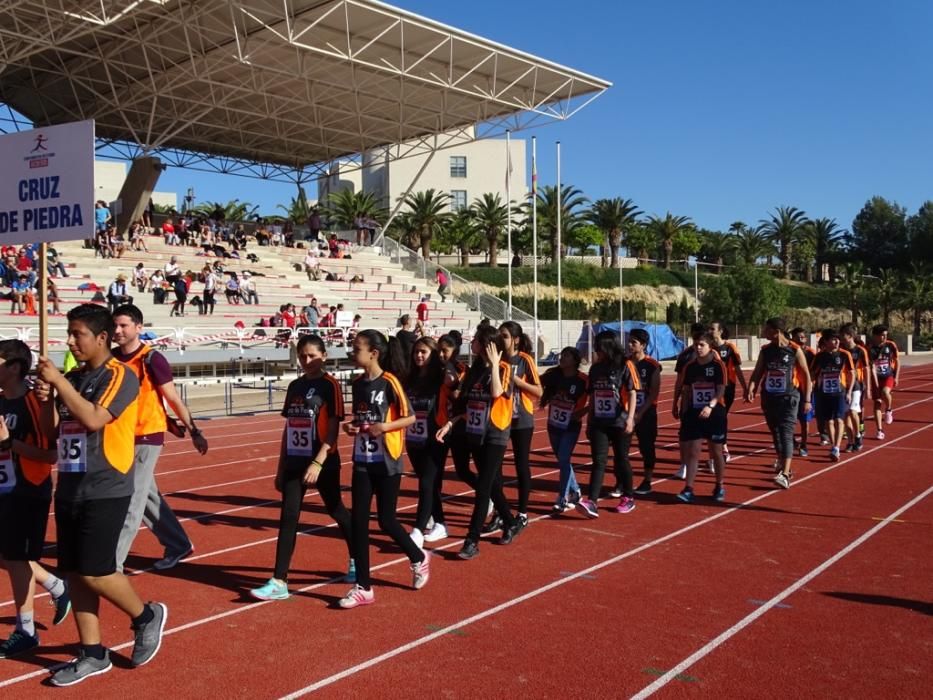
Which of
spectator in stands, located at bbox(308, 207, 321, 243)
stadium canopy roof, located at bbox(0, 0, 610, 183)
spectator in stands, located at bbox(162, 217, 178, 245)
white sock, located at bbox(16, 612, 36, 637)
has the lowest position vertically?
white sock, located at bbox(16, 612, 36, 637)

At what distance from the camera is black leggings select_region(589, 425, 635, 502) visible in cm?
827

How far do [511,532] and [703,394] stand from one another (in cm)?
289

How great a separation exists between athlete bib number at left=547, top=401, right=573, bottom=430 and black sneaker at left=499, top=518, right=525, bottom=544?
4.29 ft

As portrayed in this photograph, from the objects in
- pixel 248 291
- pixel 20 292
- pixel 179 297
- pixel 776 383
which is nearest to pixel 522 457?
pixel 776 383

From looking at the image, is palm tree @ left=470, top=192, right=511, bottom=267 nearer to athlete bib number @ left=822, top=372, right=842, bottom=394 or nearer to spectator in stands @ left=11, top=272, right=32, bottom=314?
spectator in stands @ left=11, top=272, right=32, bottom=314

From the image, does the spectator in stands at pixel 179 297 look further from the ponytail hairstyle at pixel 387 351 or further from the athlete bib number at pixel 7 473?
the athlete bib number at pixel 7 473

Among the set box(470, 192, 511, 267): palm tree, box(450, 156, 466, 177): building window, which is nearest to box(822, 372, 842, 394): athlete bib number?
box(470, 192, 511, 267): palm tree

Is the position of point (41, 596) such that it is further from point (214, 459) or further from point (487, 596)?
point (214, 459)

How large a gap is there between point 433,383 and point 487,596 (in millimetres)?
1910

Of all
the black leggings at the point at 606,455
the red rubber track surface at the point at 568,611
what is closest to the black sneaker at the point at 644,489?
the red rubber track surface at the point at 568,611

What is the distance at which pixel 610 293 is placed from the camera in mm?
61594

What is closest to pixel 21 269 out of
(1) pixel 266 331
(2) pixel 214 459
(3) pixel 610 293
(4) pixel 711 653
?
(1) pixel 266 331

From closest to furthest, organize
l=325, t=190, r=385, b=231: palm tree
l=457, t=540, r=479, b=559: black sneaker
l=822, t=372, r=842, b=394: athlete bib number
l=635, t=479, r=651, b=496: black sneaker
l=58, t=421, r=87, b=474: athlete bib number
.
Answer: l=58, t=421, r=87, b=474: athlete bib number → l=457, t=540, r=479, b=559: black sneaker → l=635, t=479, r=651, b=496: black sneaker → l=822, t=372, r=842, b=394: athlete bib number → l=325, t=190, r=385, b=231: palm tree

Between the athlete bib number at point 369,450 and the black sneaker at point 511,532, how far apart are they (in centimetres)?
204
